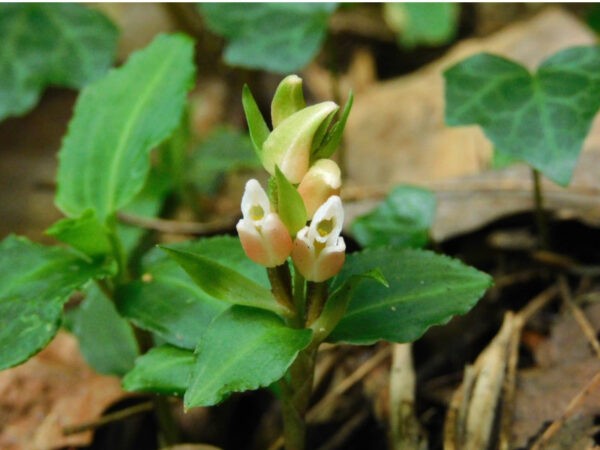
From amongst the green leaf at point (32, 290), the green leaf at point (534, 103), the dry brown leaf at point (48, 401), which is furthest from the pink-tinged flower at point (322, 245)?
the dry brown leaf at point (48, 401)

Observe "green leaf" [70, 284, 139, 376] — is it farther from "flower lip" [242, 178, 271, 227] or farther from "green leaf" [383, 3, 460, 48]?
"green leaf" [383, 3, 460, 48]

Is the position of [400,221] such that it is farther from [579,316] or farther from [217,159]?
[217,159]

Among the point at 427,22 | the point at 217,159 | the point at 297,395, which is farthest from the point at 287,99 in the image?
the point at 427,22

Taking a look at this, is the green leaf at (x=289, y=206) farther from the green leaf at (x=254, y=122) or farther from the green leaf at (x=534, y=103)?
the green leaf at (x=534, y=103)

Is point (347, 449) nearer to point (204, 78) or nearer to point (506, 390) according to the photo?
point (506, 390)

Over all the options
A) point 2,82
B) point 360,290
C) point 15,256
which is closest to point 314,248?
point 360,290

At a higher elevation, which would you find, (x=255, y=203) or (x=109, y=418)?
(x=255, y=203)

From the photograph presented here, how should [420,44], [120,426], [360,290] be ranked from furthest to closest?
1. [420,44]
2. [120,426]
3. [360,290]
